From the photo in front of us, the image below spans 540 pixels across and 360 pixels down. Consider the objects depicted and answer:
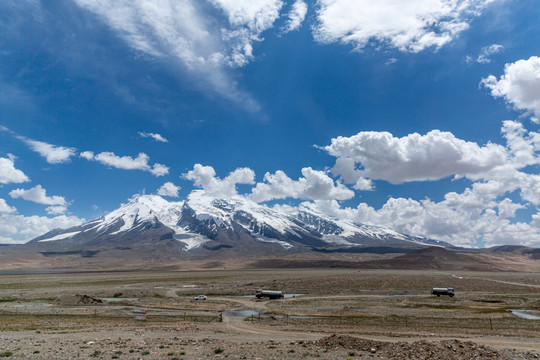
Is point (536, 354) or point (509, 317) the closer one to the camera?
point (536, 354)

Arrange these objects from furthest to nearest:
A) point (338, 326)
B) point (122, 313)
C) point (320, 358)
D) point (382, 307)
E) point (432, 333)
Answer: point (382, 307) → point (122, 313) → point (338, 326) → point (432, 333) → point (320, 358)

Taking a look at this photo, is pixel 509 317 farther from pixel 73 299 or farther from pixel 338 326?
pixel 73 299

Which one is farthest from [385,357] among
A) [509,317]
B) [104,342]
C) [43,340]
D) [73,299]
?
[73,299]

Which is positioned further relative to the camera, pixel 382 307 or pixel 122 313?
pixel 382 307

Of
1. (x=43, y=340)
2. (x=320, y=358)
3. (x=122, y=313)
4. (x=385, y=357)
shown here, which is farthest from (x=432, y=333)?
(x=122, y=313)

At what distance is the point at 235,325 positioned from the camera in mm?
43562

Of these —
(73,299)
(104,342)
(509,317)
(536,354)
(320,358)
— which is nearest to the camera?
(320,358)

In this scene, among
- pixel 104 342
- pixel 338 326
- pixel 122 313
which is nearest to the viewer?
pixel 104 342

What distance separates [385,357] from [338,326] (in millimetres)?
17273

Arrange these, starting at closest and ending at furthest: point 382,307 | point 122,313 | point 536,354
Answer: point 536,354 < point 122,313 < point 382,307

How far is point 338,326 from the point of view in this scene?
137 ft

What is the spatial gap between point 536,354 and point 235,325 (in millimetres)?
29697

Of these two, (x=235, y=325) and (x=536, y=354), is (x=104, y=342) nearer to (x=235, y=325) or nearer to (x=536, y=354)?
(x=235, y=325)

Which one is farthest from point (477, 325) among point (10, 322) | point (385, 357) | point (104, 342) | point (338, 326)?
point (10, 322)
